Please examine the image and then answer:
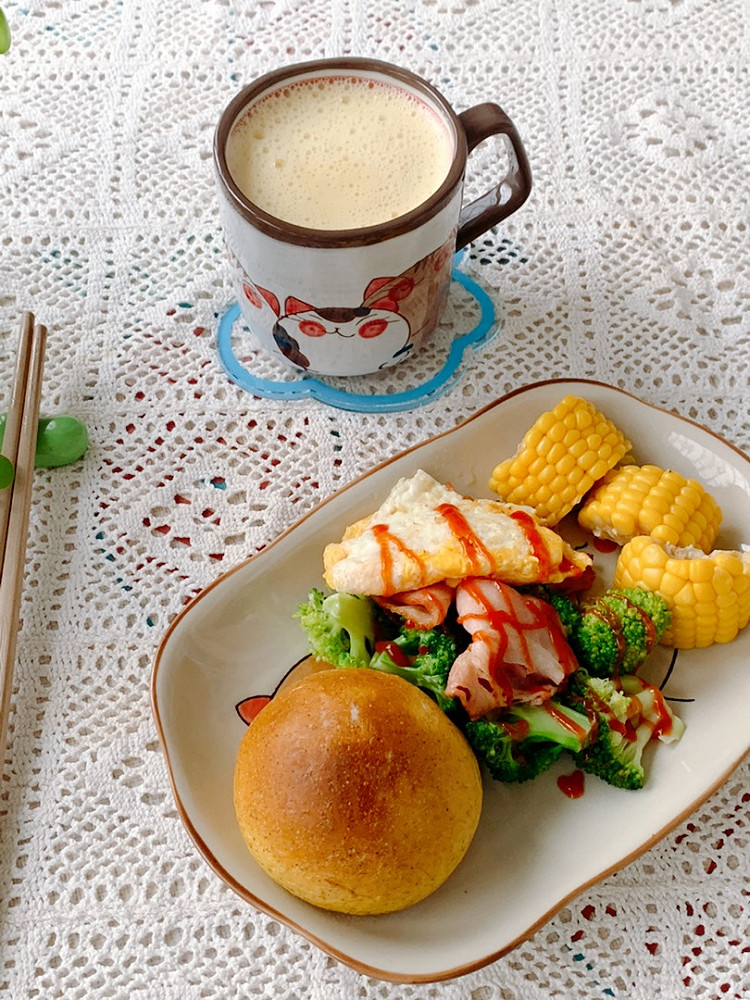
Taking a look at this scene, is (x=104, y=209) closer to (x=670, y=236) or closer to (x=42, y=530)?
(x=42, y=530)

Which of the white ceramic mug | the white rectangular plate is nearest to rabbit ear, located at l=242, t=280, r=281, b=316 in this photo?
the white ceramic mug

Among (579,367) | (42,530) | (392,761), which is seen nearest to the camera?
(392,761)

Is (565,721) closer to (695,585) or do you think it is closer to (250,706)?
(695,585)

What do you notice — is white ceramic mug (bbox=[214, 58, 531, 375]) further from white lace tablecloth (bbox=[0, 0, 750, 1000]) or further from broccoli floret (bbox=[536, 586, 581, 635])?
broccoli floret (bbox=[536, 586, 581, 635])

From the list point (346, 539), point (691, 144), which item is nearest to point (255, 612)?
point (346, 539)

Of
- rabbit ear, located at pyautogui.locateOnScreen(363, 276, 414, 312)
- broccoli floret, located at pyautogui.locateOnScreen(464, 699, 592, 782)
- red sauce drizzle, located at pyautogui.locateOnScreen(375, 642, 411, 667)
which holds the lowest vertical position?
broccoli floret, located at pyautogui.locateOnScreen(464, 699, 592, 782)

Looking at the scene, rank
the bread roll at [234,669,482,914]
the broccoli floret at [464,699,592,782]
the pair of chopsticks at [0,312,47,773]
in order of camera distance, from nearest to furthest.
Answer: the bread roll at [234,669,482,914], the broccoli floret at [464,699,592,782], the pair of chopsticks at [0,312,47,773]

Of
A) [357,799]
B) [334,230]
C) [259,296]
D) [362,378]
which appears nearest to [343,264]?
[334,230]
